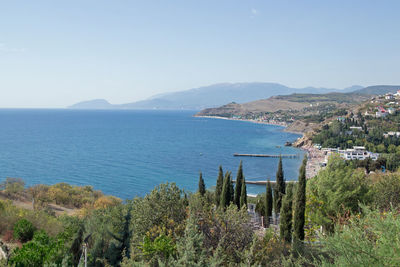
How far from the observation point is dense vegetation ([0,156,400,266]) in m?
6.01

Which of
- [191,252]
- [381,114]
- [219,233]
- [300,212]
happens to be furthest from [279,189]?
[381,114]

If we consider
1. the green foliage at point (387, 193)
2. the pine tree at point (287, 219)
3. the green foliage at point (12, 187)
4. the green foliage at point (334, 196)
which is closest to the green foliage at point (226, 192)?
the green foliage at point (334, 196)

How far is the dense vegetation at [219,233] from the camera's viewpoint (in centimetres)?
601

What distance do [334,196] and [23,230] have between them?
16.3 meters

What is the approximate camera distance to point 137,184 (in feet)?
137

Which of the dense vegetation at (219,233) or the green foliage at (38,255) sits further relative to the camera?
the green foliage at (38,255)

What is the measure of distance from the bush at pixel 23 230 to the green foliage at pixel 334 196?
14.7m

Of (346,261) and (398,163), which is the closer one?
(346,261)

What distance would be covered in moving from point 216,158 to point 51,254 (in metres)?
55.7

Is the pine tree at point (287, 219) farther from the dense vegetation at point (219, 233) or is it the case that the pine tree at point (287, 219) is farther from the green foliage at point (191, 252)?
the green foliage at point (191, 252)

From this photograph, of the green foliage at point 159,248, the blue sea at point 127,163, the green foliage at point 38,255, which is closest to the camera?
the green foliage at point 159,248

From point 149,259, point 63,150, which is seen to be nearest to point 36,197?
point 149,259

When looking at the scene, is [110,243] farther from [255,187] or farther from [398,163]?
[398,163]

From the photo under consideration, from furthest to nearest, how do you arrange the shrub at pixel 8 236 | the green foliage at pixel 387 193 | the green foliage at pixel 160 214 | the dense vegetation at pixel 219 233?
the green foliage at pixel 387 193
the shrub at pixel 8 236
the green foliage at pixel 160 214
the dense vegetation at pixel 219 233
